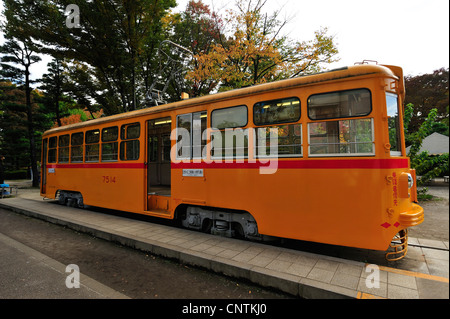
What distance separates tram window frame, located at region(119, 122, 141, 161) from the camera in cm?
703

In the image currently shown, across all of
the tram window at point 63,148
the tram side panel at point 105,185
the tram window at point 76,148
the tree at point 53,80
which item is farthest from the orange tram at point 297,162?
the tree at point 53,80

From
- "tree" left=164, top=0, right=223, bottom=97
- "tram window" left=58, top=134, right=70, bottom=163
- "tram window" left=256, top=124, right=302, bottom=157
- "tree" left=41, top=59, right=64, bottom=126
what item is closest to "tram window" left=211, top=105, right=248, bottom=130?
"tram window" left=256, top=124, right=302, bottom=157

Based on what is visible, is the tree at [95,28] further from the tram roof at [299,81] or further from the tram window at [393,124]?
the tram window at [393,124]

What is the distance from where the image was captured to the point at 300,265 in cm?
384

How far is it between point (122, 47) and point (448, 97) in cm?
1498

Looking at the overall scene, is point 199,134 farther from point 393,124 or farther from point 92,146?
point 92,146

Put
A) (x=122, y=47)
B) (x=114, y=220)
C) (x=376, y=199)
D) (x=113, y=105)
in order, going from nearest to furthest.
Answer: (x=376, y=199) < (x=114, y=220) < (x=122, y=47) < (x=113, y=105)

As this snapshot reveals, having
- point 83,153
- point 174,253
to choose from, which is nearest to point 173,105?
point 174,253

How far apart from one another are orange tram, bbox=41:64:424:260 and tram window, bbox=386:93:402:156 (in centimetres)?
2

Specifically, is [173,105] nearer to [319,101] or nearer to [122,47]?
[319,101]

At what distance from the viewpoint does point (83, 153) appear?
8.83 meters

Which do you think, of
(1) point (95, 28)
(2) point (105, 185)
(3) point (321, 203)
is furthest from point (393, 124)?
(1) point (95, 28)
